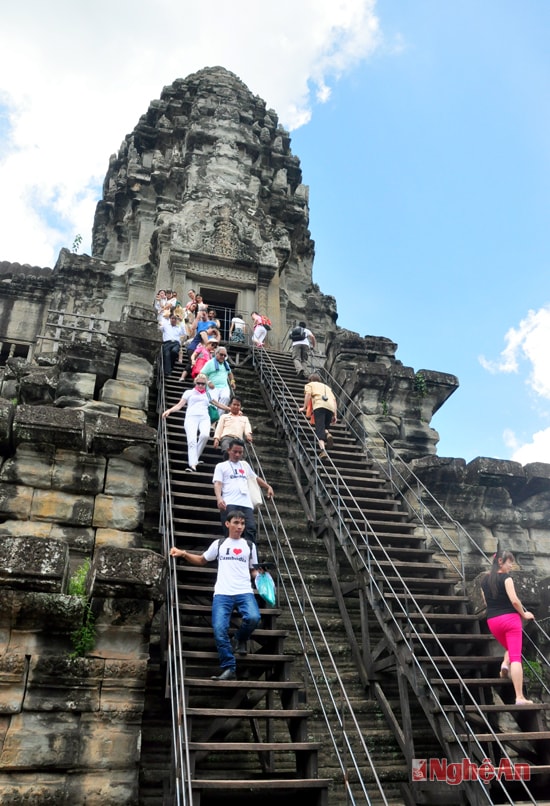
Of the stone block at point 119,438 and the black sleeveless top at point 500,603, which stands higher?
the stone block at point 119,438

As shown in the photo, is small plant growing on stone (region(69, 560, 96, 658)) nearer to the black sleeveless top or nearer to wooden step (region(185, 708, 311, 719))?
wooden step (region(185, 708, 311, 719))

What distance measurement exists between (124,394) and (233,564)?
121 inches

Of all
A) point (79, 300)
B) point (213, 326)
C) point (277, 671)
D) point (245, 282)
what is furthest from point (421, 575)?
point (79, 300)

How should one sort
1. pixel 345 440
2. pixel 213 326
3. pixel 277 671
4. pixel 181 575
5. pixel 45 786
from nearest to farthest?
pixel 45 786 < pixel 277 671 < pixel 181 575 < pixel 345 440 < pixel 213 326

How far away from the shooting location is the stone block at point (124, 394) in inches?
304

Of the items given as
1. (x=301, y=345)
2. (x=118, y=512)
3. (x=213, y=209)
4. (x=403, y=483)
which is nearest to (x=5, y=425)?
(x=118, y=512)

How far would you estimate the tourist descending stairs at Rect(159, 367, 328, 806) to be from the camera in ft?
14.8

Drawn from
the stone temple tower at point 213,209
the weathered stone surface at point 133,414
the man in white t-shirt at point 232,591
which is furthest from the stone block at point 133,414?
the stone temple tower at point 213,209

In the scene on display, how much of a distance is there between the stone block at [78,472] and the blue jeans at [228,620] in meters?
1.79

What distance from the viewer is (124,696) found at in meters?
4.88

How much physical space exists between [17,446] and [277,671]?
3.28 m

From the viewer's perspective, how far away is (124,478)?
21.3 ft

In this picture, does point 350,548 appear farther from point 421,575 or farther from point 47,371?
point 47,371

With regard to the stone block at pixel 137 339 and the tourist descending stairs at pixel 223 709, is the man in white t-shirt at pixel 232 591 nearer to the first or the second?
the tourist descending stairs at pixel 223 709
